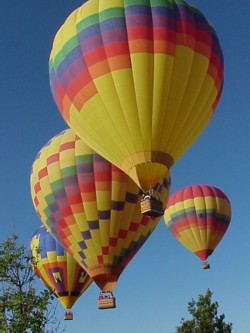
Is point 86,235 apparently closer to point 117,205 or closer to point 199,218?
point 117,205

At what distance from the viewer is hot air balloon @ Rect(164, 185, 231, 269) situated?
1329 inches

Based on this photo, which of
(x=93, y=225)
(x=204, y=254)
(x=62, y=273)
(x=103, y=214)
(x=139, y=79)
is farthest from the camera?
(x=204, y=254)

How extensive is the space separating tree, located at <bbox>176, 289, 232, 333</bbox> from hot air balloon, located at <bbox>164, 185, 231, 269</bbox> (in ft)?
15.3

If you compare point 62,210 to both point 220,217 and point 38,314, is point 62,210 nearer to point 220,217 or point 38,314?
point 38,314

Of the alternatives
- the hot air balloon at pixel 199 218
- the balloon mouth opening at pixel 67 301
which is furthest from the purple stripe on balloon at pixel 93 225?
the hot air balloon at pixel 199 218

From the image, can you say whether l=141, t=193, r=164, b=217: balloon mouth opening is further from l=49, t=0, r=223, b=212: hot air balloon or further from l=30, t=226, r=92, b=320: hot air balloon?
l=30, t=226, r=92, b=320: hot air balloon

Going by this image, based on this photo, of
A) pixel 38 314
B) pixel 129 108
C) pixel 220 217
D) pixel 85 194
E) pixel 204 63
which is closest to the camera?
pixel 38 314

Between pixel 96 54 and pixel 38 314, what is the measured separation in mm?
9233

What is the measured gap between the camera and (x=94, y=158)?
72.0 feet

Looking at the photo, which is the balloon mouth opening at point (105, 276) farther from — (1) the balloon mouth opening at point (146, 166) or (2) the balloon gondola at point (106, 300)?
(1) the balloon mouth opening at point (146, 166)

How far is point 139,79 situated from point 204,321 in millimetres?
23790

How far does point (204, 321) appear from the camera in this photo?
36.3 m

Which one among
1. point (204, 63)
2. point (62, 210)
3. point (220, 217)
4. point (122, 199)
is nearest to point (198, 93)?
point (204, 63)

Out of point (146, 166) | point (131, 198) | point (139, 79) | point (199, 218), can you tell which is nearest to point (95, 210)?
point (131, 198)
